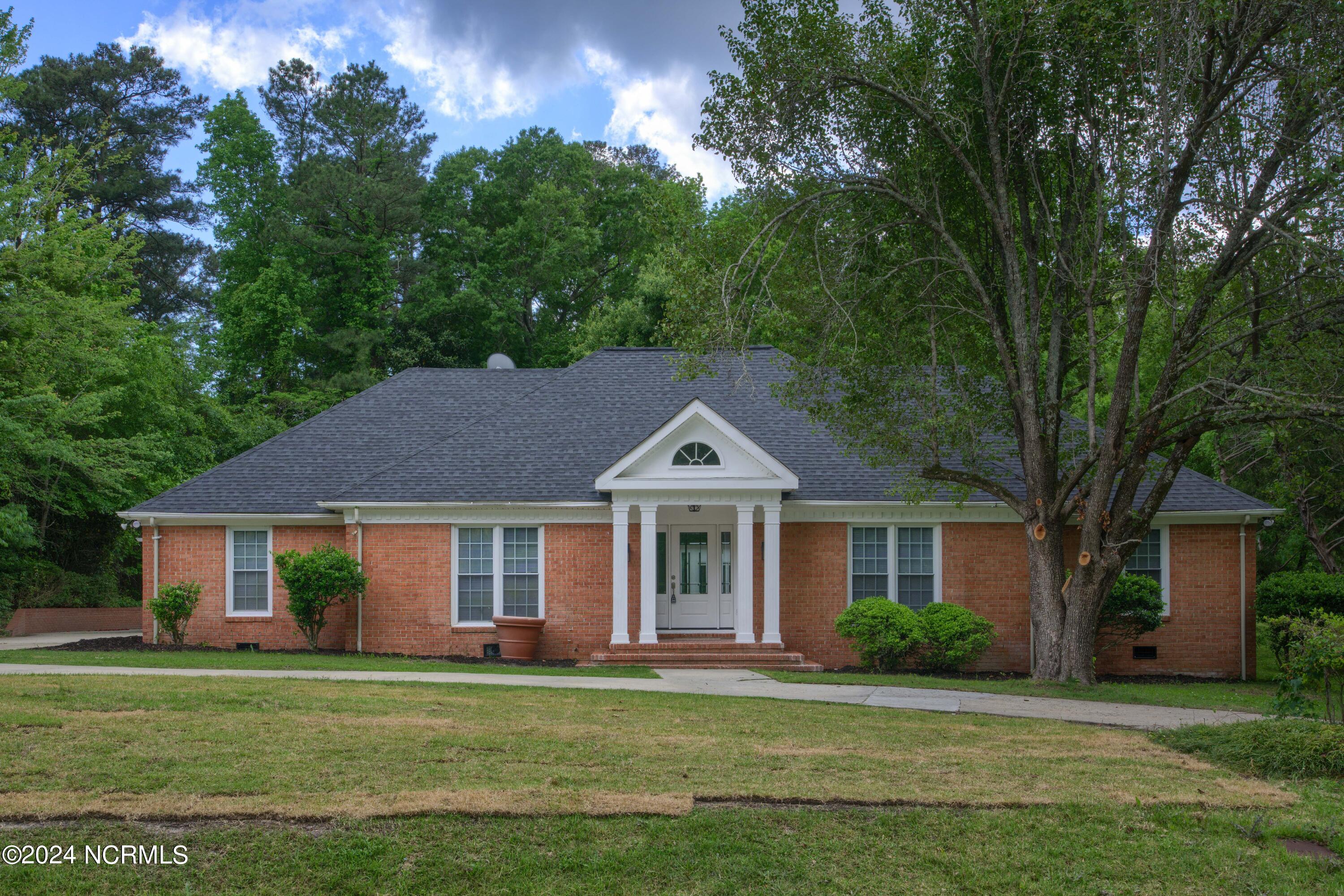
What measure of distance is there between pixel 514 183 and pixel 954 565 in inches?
1186

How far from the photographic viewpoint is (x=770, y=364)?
24.4 meters

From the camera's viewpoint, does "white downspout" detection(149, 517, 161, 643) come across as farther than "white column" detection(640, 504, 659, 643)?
Yes

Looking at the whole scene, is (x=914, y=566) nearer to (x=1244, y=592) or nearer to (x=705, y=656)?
(x=705, y=656)

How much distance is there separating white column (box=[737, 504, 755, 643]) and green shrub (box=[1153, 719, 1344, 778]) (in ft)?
29.9

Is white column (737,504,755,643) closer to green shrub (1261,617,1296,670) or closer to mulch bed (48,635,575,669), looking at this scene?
mulch bed (48,635,575,669)

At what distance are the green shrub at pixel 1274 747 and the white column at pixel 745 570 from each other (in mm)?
9102

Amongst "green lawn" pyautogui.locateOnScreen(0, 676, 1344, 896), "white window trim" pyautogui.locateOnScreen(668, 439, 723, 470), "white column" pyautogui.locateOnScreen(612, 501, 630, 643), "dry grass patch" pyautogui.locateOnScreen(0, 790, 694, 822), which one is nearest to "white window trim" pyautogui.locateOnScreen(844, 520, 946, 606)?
"white window trim" pyautogui.locateOnScreen(668, 439, 723, 470)

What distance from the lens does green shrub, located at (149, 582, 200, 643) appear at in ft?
63.5

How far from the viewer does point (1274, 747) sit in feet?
31.1

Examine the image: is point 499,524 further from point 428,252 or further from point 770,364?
point 428,252

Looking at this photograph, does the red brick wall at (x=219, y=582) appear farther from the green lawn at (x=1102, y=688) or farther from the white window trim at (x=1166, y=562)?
the white window trim at (x=1166, y=562)

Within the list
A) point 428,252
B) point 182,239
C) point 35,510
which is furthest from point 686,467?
point 182,239

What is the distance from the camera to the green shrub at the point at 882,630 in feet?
59.5

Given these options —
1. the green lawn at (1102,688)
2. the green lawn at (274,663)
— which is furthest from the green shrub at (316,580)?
the green lawn at (1102,688)
